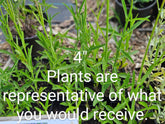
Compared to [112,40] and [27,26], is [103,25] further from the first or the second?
[27,26]

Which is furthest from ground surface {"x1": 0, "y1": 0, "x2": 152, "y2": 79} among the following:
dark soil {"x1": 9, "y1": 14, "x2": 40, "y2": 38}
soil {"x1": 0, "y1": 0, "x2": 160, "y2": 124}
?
dark soil {"x1": 9, "y1": 14, "x2": 40, "y2": 38}

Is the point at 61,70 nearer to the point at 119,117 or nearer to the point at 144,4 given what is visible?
the point at 119,117

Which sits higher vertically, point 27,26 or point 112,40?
point 27,26

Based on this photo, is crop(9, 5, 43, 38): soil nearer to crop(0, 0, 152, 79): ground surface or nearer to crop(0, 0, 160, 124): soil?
crop(0, 0, 160, 124): soil

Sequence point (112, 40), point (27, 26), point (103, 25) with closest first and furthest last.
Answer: point (27, 26) < point (112, 40) < point (103, 25)

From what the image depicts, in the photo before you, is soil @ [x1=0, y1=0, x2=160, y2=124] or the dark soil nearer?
the dark soil

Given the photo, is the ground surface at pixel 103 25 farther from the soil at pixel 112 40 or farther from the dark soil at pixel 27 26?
the dark soil at pixel 27 26

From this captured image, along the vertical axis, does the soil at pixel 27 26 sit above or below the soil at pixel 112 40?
above

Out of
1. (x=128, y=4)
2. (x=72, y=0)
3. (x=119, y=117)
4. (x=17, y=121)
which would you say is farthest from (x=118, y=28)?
(x=17, y=121)

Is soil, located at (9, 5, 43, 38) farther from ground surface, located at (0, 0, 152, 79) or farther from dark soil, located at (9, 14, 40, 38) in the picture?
ground surface, located at (0, 0, 152, 79)

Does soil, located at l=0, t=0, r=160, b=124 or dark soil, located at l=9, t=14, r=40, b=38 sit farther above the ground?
dark soil, located at l=9, t=14, r=40, b=38

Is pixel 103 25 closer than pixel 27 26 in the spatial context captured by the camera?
No

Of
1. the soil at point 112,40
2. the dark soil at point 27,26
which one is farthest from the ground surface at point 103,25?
the dark soil at point 27,26

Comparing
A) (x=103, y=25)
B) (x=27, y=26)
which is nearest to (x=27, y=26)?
(x=27, y=26)
